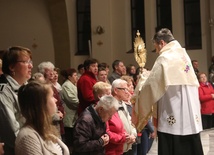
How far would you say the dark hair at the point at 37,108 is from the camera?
3.10 meters

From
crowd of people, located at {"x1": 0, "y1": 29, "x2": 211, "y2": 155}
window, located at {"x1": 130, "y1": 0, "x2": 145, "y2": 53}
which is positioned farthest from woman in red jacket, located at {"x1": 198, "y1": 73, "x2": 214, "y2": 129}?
window, located at {"x1": 130, "y1": 0, "x2": 145, "y2": 53}

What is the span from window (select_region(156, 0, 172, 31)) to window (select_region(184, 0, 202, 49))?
54 cm

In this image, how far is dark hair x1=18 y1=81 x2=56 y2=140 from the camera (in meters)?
3.10

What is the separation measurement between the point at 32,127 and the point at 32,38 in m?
12.7

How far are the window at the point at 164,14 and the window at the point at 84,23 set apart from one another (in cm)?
233

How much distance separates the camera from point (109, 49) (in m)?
14.4

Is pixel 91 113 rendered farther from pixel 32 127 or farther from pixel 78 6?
pixel 78 6

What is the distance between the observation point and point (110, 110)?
498 cm

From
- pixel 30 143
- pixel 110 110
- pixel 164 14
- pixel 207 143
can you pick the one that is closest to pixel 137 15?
pixel 164 14

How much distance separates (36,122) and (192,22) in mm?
11768

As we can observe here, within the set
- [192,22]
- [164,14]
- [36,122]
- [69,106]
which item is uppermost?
[164,14]

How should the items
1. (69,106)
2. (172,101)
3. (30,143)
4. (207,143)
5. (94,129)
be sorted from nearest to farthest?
(30,143) → (94,129) → (172,101) → (69,106) → (207,143)

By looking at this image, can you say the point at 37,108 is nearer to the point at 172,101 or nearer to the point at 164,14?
the point at 172,101

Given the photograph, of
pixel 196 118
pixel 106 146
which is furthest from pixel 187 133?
pixel 106 146
